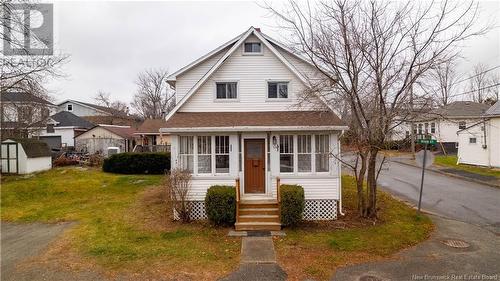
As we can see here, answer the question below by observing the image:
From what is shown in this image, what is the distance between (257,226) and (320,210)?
2.85 metres

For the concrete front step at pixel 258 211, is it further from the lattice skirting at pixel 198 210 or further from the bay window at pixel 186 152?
the bay window at pixel 186 152

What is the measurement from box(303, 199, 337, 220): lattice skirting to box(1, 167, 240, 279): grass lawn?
3438mm

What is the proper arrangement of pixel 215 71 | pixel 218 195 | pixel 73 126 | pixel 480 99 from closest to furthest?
pixel 218 195 < pixel 215 71 < pixel 73 126 < pixel 480 99

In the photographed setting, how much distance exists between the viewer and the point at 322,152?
12.5 meters

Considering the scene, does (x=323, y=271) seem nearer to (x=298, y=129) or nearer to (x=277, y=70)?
(x=298, y=129)

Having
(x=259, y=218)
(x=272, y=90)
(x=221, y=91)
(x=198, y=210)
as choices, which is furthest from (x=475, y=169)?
(x=198, y=210)

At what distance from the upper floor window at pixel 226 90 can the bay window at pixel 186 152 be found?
2377 millimetres

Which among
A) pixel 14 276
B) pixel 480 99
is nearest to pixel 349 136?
pixel 14 276

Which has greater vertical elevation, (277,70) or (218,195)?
(277,70)

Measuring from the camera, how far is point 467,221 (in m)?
12.3

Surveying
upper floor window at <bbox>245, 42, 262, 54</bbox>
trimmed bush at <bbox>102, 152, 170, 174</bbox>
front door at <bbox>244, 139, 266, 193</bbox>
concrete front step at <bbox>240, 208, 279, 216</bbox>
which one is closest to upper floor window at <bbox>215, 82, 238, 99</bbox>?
upper floor window at <bbox>245, 42, 262, 54</bbox>

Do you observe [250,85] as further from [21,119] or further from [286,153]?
[21,119]

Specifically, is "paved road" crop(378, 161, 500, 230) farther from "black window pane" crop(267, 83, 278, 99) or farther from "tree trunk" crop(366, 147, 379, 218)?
"black window pane" crop(267, 83, 278, 99)

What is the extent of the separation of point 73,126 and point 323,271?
38514 millimetres
